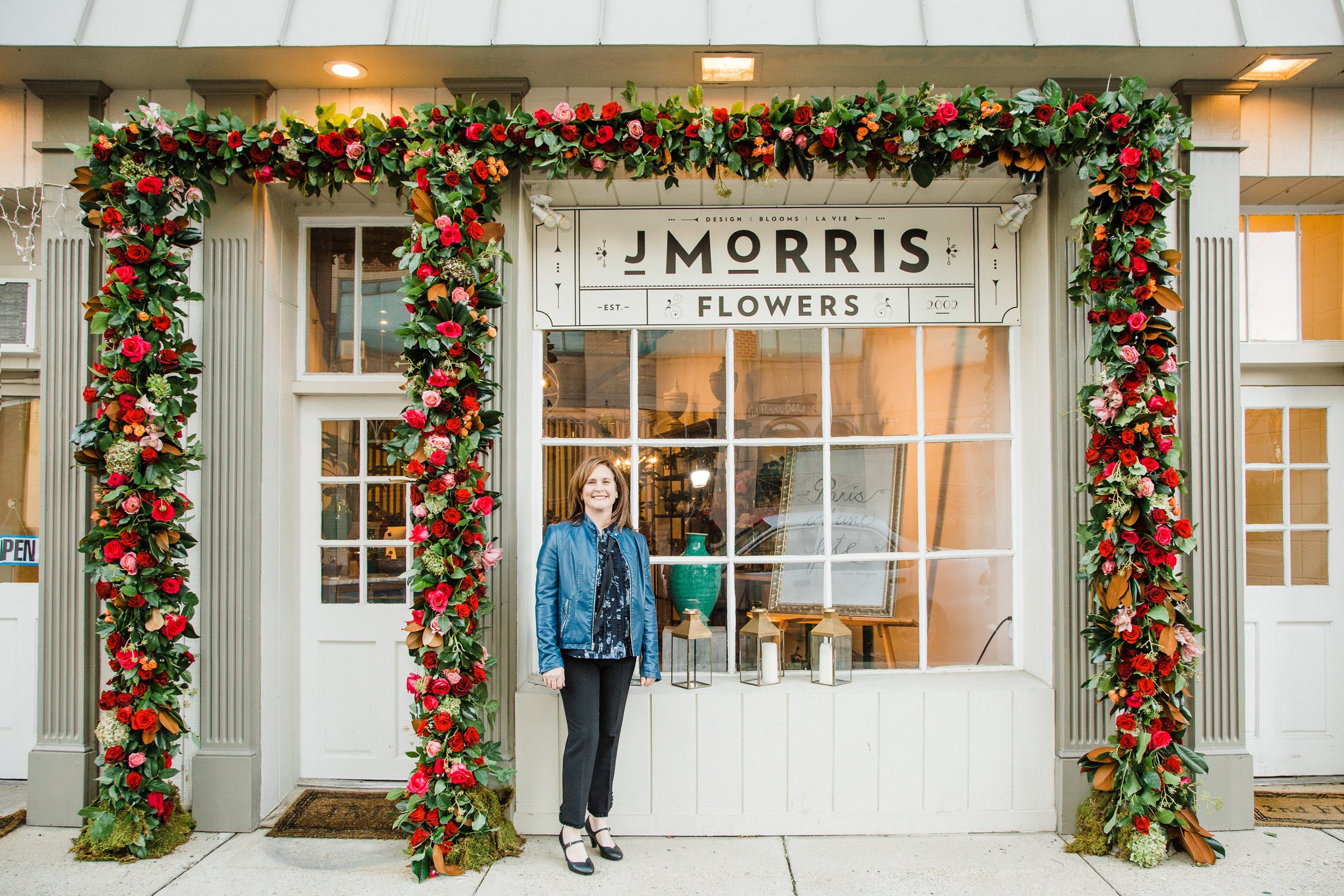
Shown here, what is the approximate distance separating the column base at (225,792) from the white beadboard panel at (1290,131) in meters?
5.50

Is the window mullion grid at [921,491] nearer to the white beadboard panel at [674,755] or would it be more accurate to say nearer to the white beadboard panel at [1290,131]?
the white beadboard panel at [674,755]

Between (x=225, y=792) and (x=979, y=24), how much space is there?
4689mm

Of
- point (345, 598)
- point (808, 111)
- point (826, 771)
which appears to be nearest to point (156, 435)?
Result: point (345, 598)

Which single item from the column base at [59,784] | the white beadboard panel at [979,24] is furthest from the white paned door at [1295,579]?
the column base at [59,784]

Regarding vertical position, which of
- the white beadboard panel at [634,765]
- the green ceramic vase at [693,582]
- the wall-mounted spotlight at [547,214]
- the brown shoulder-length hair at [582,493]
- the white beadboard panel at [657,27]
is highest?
the white beadboard panel at [657,27]

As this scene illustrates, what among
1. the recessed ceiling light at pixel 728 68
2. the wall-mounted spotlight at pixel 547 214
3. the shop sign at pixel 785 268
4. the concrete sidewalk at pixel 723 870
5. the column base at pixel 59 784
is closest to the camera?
the concrete sidewalk at pixel 723 870

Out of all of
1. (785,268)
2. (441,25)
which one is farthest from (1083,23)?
(441,25)

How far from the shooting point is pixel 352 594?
12.5 ft

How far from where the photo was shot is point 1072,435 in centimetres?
338

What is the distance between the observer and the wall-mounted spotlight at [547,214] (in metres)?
3.48

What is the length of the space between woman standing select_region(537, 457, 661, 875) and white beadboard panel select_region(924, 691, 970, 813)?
1300 millimetres

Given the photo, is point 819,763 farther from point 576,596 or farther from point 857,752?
point 576,596

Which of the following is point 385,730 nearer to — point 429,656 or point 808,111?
point 429,656

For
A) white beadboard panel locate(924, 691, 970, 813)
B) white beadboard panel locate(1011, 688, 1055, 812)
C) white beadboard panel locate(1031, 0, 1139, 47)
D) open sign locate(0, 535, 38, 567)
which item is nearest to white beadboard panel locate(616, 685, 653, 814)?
white beadboard panel locate(924, 691, 970, 813)
